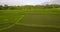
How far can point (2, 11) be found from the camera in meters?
0.86

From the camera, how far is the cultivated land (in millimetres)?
792

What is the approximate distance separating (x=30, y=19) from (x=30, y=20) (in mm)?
11

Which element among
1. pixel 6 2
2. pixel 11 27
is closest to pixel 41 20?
pixel 11 27

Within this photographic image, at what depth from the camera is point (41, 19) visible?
829mm

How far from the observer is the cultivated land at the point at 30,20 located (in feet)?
2.60

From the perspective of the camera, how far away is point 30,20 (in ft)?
2.77

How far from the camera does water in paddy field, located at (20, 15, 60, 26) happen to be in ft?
2.62

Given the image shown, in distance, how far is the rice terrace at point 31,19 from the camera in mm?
795

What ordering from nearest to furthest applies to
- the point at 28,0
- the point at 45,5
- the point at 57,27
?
1. the point at 57,27
2. the point at 45,5
3. the point at 28,0

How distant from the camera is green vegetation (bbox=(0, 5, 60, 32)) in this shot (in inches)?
31.3

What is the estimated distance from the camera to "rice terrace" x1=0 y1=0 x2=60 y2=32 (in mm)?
795

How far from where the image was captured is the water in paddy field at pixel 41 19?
2.62 feet

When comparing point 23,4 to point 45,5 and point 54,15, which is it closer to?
point 45,5

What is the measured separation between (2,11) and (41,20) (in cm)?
35
